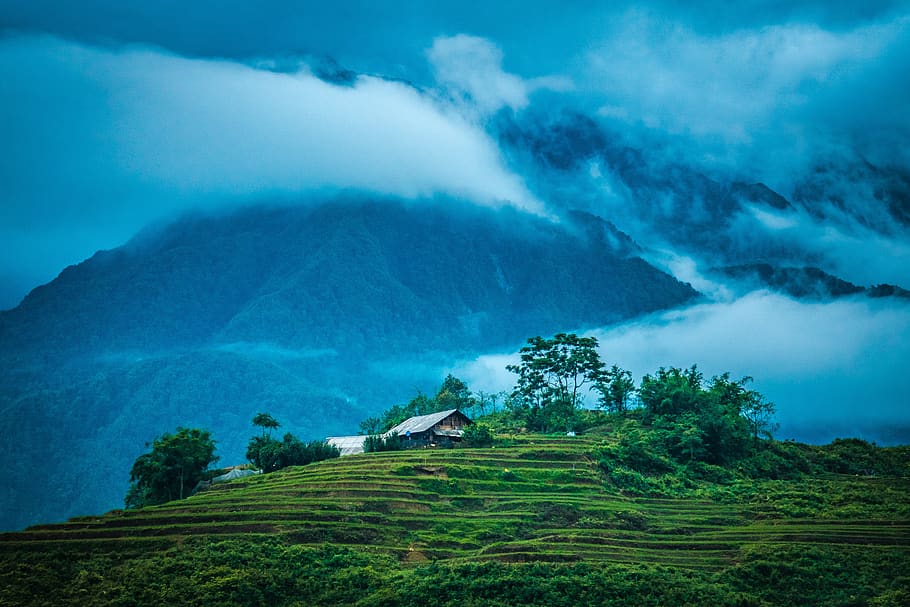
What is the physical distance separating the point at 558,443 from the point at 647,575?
89.1 feet

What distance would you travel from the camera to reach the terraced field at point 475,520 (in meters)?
48.5

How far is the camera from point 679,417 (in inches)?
3009

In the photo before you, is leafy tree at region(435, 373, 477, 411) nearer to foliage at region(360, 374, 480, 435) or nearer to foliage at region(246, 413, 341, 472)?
foliage at region(360, 374, 480, 435)

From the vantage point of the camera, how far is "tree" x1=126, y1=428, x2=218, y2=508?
65.1 metres

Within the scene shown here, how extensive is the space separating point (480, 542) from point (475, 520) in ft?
10.9

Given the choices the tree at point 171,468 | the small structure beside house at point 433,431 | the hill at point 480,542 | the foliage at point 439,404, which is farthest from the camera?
the foliage at point 439,404

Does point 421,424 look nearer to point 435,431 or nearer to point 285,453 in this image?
point 435,431

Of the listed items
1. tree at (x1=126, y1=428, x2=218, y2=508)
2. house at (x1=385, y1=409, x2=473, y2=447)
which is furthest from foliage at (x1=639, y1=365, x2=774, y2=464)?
tree at (x1=126, y1=428, x2=218, y2=508)

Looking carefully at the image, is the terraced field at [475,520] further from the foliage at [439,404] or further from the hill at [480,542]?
the foliage at [439,404]

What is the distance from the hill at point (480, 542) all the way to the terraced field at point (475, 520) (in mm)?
152

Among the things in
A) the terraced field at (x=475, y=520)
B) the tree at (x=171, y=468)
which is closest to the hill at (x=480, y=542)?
the terraced field at (x=475, y=520)

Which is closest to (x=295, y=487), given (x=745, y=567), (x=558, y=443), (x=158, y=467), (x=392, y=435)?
(x=158, y=467)

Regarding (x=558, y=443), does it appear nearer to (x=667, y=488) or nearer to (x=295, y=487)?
(x=667, y=488)

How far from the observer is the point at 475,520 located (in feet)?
181
